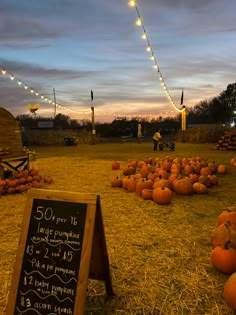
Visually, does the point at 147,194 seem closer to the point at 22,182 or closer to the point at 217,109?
the point at 22,182

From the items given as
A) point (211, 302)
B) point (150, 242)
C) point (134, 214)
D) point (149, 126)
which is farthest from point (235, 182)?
point (149, 126)

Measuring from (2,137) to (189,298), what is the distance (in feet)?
25.5

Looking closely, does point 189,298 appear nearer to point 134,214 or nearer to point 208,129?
point 134,214

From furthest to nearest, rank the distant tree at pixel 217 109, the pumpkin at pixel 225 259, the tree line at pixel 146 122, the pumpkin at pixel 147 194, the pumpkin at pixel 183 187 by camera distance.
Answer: the distant tree at pixel 217 109 → the tree line at pixel 146 122 → the pumpkin at pixel 183 187 → the pumpkin at pixel 147 194 → the pumpkin at pixel 225 259

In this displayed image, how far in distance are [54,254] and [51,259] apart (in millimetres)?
39

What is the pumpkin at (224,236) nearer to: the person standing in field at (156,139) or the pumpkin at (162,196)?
the pumpkin at (162,196)

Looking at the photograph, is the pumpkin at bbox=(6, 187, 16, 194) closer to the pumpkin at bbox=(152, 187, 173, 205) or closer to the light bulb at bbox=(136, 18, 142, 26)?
the pumpkin at bbox=(152, 187, 173, 205)

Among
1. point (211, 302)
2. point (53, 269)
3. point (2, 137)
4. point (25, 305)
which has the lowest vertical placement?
point (211, 302)

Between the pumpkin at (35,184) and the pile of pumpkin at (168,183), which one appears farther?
the pumpkin at (35,184)

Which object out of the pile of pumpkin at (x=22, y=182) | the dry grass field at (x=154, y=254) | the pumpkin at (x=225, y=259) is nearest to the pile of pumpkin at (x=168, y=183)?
the dry grass field at (x=154, y=254)

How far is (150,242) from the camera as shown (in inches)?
172

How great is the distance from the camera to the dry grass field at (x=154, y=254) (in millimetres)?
2953

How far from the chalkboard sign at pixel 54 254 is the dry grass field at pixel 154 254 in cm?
50

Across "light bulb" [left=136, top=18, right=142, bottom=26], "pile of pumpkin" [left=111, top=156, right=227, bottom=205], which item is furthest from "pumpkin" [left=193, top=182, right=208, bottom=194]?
"light bulb" [left=136, top=18, right=142, bottom=26]
